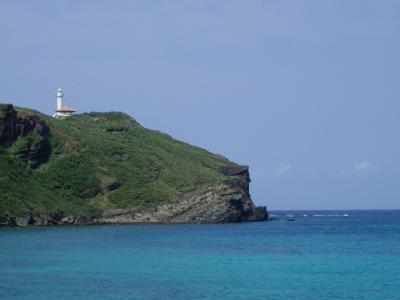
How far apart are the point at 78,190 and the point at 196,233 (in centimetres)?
3649

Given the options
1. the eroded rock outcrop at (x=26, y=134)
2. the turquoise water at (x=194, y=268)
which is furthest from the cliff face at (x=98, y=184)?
the turquoise water at (x=194, y=268)

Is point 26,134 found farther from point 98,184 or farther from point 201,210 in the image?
point 201,210

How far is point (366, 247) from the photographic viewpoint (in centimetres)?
7862

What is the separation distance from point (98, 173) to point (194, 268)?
80.7 m

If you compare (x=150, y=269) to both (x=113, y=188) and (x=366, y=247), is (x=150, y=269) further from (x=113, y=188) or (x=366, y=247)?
(x=113, y=188)

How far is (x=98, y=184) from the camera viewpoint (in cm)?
13250

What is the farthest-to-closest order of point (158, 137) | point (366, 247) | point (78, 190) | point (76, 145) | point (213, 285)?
1. point (158, 137)
2. point (76, 145)
3. point (78, 190)
4. point (366, 247)
5. point (213, 285)

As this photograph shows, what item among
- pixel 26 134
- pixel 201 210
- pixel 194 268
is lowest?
pixel 194 268

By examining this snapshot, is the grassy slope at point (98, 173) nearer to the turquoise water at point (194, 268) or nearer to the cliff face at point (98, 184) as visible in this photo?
the cliff face at point (98, 184)

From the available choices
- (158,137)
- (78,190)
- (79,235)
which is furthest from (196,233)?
(158,137)

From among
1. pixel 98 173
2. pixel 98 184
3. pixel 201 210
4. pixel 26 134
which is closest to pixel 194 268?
pixel 201 210

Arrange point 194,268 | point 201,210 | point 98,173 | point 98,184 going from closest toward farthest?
point 194,268
point 201,210
point 98,184
point 98,173

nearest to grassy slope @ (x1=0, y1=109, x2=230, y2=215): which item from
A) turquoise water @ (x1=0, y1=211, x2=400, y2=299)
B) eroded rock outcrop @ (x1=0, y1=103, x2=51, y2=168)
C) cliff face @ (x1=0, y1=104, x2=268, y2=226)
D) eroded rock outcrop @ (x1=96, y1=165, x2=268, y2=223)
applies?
cliff face @ (x1=0, y1=104, x2=268, y2=226)

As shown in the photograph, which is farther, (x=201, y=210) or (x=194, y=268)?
(x=201, y=210)
